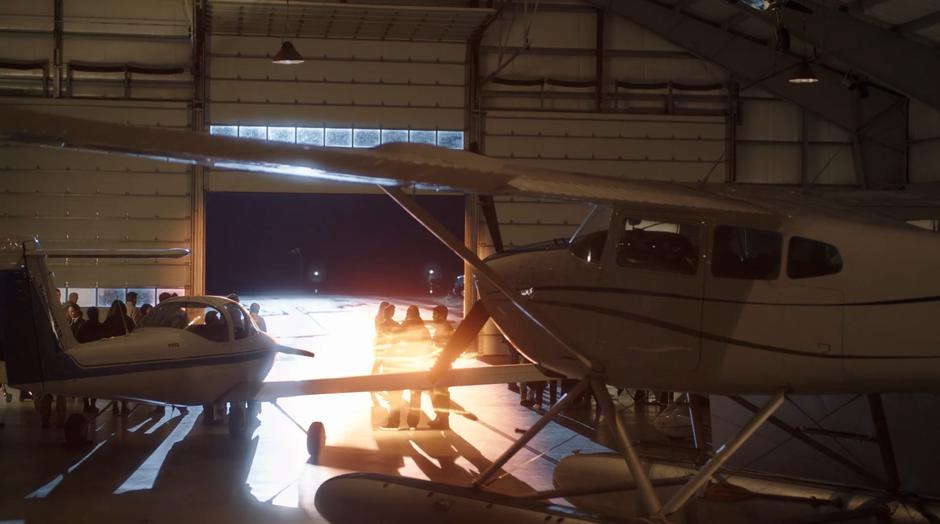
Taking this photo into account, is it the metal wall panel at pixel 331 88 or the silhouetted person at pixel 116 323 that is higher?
the metal wall panel at pixel 331 88

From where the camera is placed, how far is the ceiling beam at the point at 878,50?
2005 cm

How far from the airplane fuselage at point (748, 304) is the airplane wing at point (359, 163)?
251 millimetres

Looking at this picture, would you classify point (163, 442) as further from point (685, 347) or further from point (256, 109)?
point (256, 109)

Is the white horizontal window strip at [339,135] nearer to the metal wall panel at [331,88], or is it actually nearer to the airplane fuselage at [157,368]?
the metal wall panel at [331,88]

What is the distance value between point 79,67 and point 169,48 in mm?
2043

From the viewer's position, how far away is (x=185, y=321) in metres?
13.0

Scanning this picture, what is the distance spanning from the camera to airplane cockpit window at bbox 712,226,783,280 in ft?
22.9

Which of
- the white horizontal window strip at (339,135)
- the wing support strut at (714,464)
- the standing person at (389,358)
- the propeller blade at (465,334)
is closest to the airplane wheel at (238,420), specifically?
the standing person at (389,358)

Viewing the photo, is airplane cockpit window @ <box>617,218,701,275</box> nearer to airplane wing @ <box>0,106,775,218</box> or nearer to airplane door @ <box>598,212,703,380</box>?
airplane door @ <box>598,212,703,380</box>

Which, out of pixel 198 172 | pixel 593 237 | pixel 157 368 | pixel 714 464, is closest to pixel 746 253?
pixel 593 237

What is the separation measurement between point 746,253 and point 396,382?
13.6 ft

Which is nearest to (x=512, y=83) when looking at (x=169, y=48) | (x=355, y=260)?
(x=169, y=48)

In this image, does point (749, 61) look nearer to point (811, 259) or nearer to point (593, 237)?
point (593, 237)

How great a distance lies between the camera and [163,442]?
42.7ft
